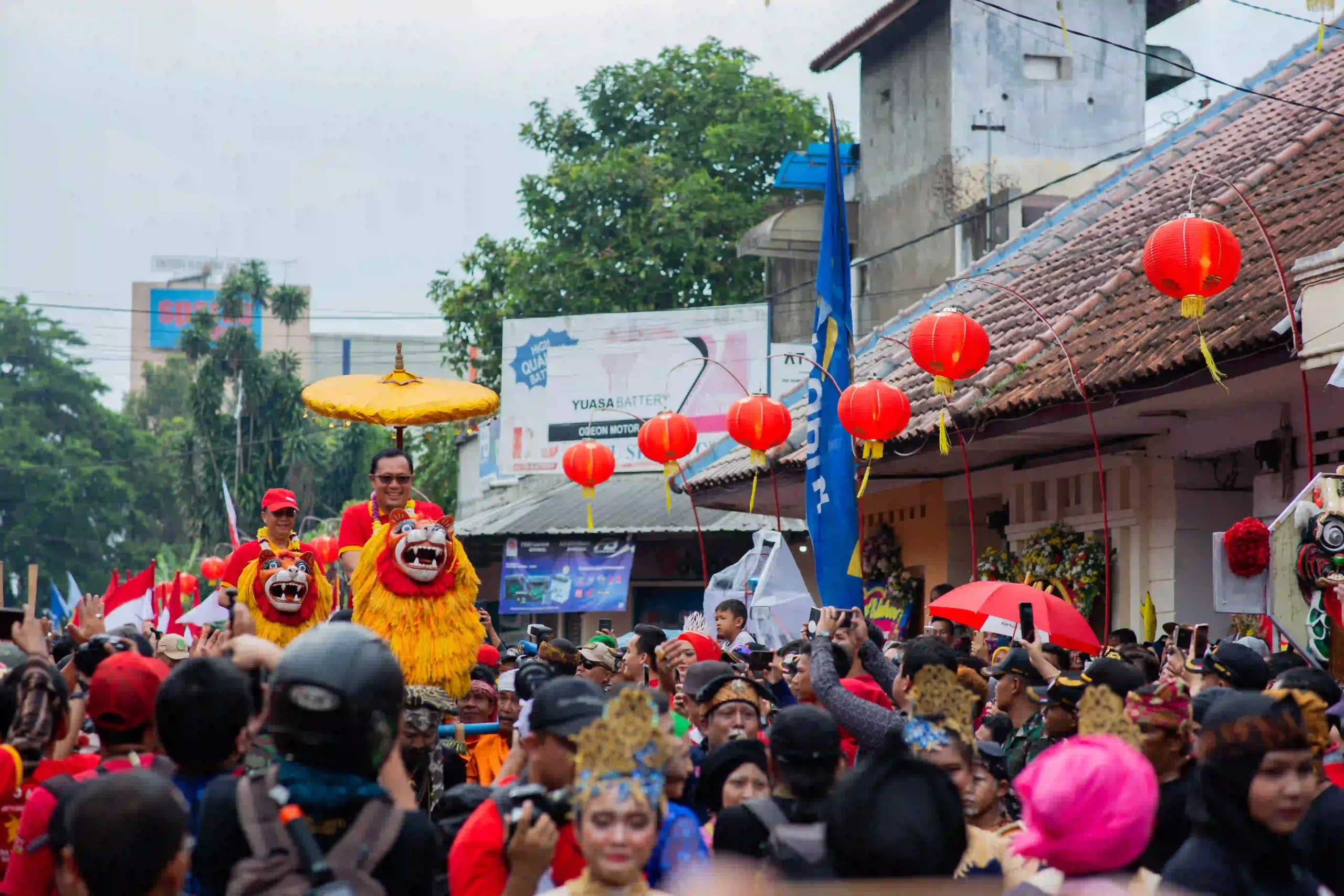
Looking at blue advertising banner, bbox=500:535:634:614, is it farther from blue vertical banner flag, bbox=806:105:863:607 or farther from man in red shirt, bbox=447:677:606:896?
man in red shirt, bbox=447:677:606:896

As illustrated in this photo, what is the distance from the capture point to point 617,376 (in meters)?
27.0

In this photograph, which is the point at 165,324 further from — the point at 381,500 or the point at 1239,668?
the point at 1239,668

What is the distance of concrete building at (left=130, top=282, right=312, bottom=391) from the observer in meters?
81.0

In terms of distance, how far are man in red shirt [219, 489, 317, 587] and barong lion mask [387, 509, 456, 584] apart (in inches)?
73.4

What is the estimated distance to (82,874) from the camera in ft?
11.3

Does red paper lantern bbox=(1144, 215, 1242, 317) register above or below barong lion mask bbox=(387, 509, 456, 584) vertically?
above

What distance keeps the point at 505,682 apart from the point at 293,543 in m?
2.06

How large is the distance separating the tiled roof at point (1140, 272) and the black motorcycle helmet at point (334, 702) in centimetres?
725

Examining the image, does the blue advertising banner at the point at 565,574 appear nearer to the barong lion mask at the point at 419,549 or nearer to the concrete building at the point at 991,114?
the concrete building at the point at 991,114

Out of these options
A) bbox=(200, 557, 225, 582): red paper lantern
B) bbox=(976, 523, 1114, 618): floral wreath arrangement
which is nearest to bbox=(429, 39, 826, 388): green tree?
bbox=(200, 557, 225, 582): red paper lantern

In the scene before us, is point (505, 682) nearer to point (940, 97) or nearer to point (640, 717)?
point (640, 717)

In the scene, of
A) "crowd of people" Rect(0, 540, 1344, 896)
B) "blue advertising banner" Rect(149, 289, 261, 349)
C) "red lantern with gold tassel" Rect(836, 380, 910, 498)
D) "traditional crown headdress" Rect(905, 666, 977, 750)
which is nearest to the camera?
"crowd of people" Rect(0, 540, 1344, 896)

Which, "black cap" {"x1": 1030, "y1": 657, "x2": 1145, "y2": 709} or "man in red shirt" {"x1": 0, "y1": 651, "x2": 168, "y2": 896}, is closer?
"man in red shirt" {"x1": 0, "y1": 651, "x2": 168, "y2": 896}

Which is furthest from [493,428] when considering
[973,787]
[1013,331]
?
[973,787]
